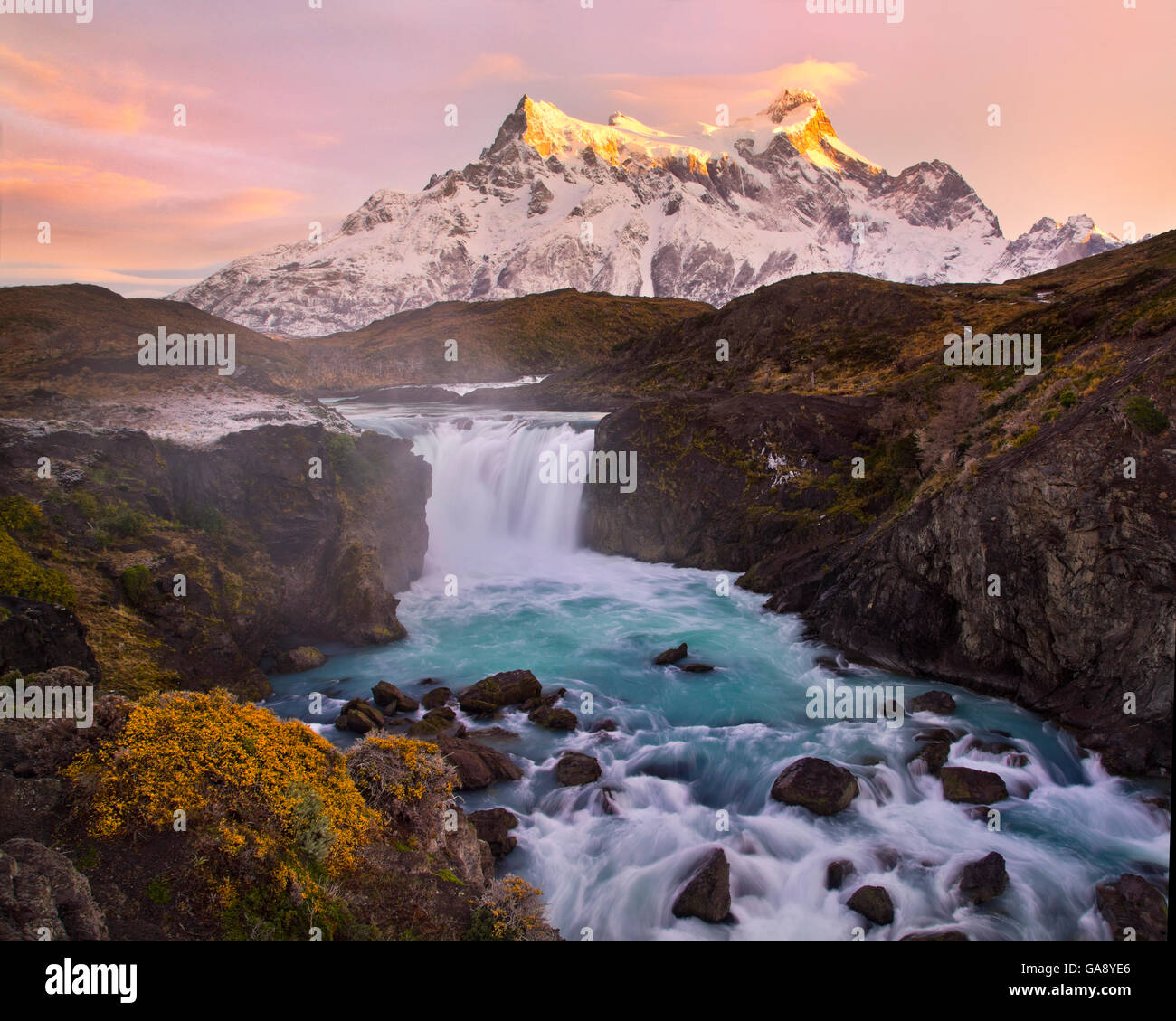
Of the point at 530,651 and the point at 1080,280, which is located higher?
the point at 1080,280

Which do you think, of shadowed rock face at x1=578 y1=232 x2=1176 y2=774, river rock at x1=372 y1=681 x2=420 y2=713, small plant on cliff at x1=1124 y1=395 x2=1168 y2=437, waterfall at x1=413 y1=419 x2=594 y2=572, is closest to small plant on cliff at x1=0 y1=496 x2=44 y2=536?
river rock at x1=372 y1=681 x2=420 y2=713

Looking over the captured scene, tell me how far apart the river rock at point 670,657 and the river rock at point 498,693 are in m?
4.55

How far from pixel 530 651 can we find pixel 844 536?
13430mm

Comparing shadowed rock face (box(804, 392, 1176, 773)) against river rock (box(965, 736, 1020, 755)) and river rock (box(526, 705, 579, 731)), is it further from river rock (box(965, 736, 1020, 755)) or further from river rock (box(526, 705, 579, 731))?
river rock (box(526, 705, 579, 731))

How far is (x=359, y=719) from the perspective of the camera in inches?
655

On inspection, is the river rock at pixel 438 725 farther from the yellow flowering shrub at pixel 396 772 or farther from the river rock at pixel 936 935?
the river rock at pixel 936 935

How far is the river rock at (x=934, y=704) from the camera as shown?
1745 cm

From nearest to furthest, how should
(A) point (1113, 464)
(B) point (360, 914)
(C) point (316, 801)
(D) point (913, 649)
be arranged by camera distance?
1. (B) point (360, 914)
2. (C) point (316, 801)
3. (A) point (1113, 464)
4. (D) point (913, 649)

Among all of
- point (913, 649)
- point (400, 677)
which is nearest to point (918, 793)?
point (913, 649)

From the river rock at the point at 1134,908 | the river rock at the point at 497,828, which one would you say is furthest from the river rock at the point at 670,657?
the river rock at the point at 1134,908

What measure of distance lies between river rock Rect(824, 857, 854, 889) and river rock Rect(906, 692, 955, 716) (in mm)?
6837

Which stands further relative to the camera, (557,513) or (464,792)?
(557,513)
